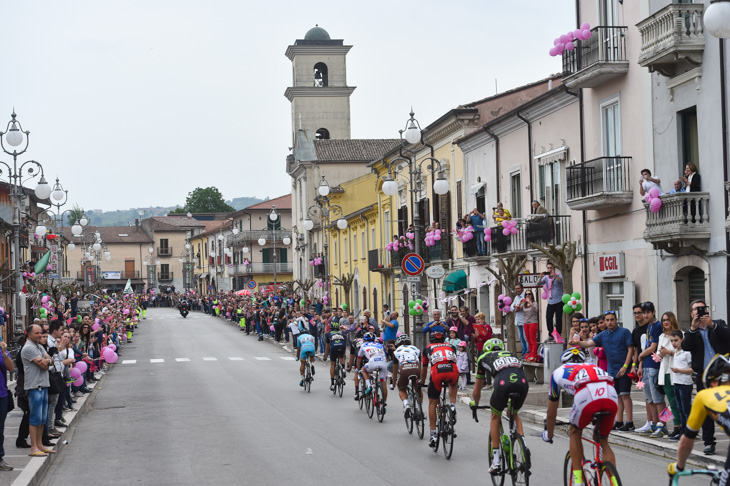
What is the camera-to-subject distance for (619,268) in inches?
886

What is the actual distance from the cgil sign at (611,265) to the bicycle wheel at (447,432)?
10.8 meters

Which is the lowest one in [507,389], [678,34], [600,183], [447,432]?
[447,432]

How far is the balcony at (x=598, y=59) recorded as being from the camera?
22062mm

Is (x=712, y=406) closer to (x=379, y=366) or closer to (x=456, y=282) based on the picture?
(x=379, y=366)

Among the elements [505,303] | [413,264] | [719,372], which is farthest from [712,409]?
[413,264]

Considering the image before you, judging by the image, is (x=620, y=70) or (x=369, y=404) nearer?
(x=369, y=404)

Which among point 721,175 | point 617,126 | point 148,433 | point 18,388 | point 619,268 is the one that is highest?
point 617,126

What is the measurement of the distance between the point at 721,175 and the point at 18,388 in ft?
40.6

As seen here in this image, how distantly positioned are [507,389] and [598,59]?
1413 centimetres

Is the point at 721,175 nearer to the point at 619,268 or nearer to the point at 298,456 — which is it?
the point at 619,268

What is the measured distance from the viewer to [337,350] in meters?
21.8

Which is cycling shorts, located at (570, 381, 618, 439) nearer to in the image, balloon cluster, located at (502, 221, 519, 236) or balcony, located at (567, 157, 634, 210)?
balcony, located at (567, 157, 634, 210)

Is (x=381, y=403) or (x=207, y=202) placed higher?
(x=207, y=202)

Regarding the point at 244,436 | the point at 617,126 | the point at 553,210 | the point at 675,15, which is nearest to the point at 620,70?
the point at 617,126
